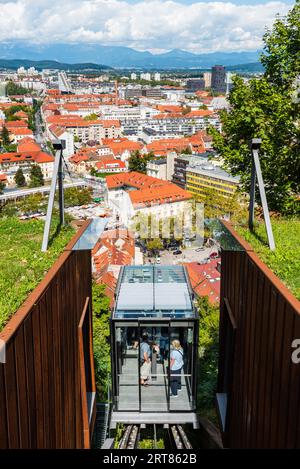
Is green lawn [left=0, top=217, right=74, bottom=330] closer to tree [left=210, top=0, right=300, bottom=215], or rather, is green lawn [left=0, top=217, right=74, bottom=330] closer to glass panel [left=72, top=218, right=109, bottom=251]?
glass panel [left=72, top=218, right=109, bottom=251]

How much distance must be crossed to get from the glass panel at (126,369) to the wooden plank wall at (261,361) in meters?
1.22

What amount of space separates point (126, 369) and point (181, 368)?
2.41 feet

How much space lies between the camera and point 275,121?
729 centimetres

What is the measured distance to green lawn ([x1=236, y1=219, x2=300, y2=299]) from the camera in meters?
3.31

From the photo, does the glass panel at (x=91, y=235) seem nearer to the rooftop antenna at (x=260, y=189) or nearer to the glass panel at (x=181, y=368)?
the glass panel at (x=181, y=368)

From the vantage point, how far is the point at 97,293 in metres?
13.9

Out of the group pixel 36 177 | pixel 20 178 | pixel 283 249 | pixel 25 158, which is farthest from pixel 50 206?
pixel 25 158

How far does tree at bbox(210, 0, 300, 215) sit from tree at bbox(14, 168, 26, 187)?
4760 centimetres

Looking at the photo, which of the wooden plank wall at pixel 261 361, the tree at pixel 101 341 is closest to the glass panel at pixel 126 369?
the wooden plank wall at pixel 261 361

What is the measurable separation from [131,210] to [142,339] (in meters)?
29.0

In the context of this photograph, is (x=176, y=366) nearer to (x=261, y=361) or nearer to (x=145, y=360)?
(x=145, y=360)

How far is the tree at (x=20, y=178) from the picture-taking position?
52688mm

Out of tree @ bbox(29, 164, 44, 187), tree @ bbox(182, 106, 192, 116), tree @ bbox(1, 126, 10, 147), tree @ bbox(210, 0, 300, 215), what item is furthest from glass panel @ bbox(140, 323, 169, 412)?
tree @ bbox(182, 106, 192, 116)
